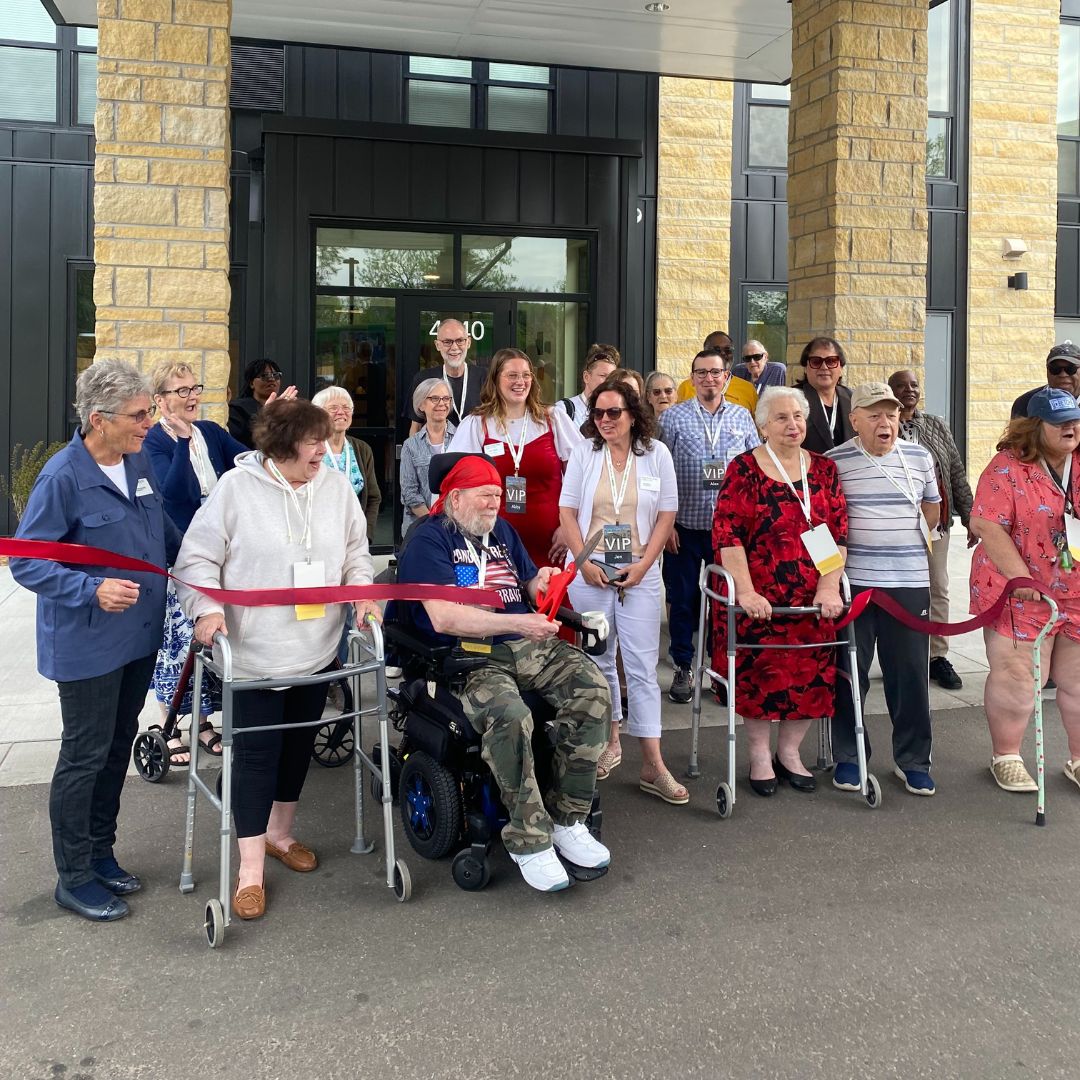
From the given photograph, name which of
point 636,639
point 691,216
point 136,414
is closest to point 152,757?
point 136,414

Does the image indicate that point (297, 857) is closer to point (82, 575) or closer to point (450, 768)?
point (450, 768)

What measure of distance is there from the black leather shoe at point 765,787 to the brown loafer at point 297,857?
2.03 meters

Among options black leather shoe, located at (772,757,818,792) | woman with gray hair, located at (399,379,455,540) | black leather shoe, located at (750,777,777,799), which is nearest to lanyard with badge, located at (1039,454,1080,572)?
black leather shoe, located at (772,757,818,792)

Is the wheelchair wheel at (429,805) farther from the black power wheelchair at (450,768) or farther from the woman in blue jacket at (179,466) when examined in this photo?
the woman in blue jacket at (179,466)

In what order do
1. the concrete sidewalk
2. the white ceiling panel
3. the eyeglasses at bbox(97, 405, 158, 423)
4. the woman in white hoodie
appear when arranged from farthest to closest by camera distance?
1. the white ceiling panel
2. the concrete sidewalk
3. the woman in white hoodie
4. the eyeglasses at bbox(97, 405, 158, 423)

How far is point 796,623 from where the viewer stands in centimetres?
→ 504

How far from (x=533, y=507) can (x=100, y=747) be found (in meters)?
2.69

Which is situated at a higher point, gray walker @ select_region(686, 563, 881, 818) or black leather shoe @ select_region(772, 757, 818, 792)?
gray walker @ select_region(686, 563, 881, 818)

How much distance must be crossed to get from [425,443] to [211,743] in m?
2.46

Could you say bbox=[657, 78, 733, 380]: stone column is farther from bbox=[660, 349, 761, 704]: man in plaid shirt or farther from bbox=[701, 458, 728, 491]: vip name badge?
bbox=[701, 458, 728, 491]: vip name badge

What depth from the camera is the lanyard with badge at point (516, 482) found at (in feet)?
18.6

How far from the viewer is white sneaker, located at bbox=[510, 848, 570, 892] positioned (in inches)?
154

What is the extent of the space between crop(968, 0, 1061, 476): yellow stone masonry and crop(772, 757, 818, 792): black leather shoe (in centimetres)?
1030

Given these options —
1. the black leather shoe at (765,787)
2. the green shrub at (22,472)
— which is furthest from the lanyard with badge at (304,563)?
the green shrub at (22,472)
